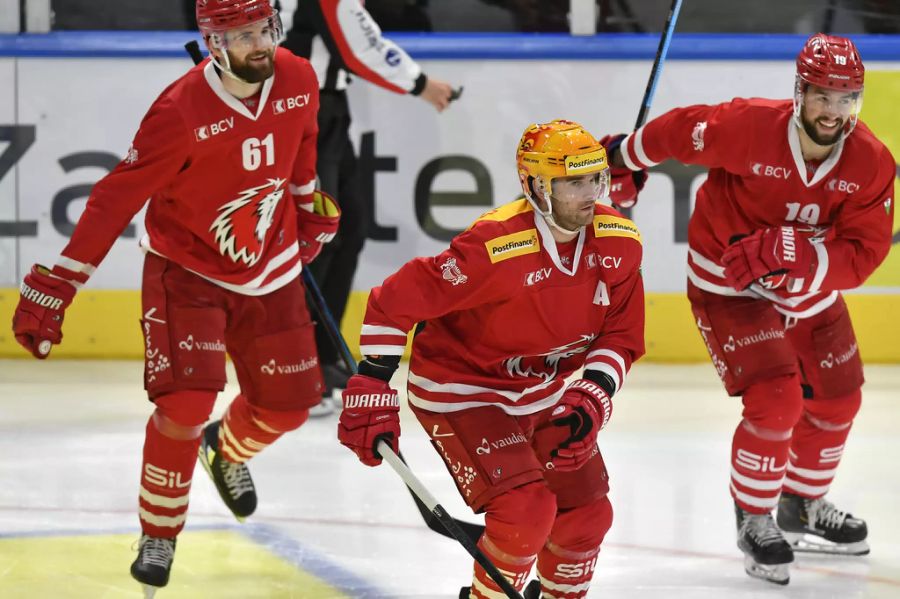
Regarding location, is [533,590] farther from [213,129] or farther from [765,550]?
[213,129]

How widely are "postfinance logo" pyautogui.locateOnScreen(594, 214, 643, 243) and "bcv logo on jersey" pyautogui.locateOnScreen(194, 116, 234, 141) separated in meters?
0.92

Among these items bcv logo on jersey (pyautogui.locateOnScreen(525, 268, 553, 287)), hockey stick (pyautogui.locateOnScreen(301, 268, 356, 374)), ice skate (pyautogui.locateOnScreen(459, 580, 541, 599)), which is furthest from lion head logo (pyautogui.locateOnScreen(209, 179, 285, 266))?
ice skate (pyautogui.locateOnScreen(459, 580, 541, 599))

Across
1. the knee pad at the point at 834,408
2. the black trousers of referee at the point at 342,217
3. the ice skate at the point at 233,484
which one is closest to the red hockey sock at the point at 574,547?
the knee pad at the point at 834,408

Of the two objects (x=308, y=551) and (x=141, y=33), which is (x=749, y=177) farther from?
(x=141, y=33)

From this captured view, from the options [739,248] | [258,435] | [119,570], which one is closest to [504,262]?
[739,248]

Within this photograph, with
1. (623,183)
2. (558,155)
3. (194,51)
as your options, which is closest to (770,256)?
(623,183)

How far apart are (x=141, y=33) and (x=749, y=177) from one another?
3116 millimetres

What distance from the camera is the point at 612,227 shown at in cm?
332

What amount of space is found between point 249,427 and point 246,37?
3.34ft

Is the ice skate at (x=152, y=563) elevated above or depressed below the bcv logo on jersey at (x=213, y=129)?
below

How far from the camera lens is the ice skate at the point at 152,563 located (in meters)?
3.57

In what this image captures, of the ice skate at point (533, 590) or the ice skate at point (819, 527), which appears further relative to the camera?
the ice skate at point (819, 527)

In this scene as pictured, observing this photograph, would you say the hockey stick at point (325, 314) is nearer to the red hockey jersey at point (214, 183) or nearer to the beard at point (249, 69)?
the red hockey jersey at point (214, 183)

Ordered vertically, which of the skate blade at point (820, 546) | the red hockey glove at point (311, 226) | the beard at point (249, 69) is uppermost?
the beard at point (249, 69)
